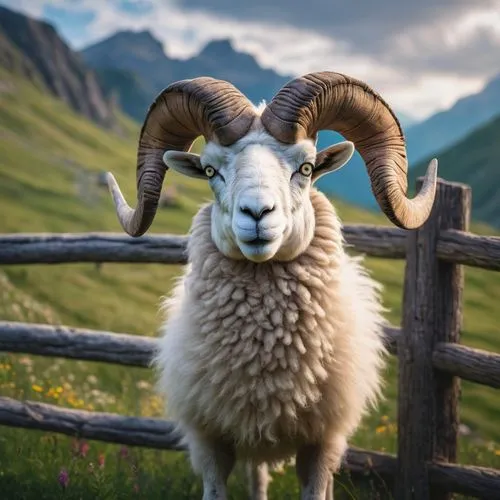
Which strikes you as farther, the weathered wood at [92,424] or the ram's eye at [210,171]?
the weathered wood at [92,424]

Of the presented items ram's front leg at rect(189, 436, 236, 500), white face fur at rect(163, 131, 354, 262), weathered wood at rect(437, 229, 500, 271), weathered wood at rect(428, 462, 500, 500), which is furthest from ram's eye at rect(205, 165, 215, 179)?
weathered wood at rect(428, 462, 500, 500)

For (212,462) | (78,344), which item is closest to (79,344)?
(78,344)

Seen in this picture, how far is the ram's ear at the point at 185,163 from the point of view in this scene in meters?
4.60

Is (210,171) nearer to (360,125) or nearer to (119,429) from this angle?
(360,125)

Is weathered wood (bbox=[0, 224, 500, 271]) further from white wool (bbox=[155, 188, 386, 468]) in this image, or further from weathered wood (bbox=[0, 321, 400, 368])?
white wool (bbox=[155, 188, 386, 468])

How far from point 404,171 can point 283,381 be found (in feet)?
5.52

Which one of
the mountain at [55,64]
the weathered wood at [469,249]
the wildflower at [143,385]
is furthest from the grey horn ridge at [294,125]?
the mountain at [55,64]

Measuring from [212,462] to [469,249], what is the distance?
2488 mm

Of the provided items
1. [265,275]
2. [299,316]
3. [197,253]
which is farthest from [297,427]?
[197,253]

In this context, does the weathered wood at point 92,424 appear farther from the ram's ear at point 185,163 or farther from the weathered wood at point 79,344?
the ram's ear at point 185,163

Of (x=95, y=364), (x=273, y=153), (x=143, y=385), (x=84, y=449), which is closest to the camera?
(x=273, y=153)

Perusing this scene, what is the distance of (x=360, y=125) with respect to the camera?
4.71 meters

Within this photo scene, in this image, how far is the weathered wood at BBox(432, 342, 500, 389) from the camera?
5059 mm

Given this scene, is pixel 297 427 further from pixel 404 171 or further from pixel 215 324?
pixel 404 171
